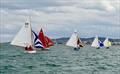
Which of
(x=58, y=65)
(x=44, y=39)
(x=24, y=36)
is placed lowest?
(x=58, y=65)

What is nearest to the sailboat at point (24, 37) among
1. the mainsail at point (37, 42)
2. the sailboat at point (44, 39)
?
the mainsail at point (37, 42)

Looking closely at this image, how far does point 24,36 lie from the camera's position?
3541 inches

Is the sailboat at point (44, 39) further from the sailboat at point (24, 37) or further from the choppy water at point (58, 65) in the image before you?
the choppy water at point (58, 65)

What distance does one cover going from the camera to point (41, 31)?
115m

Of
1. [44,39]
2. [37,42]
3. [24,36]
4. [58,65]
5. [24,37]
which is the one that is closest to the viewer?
[58,65]

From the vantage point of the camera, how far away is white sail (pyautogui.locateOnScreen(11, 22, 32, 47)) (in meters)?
88.5

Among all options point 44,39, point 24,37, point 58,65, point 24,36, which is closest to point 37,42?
point 44,39

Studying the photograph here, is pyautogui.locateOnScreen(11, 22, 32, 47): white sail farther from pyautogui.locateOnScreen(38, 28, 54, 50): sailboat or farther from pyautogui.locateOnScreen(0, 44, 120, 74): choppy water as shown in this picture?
pyautogui.locateOnScreen(38, 28, 54, 50): sailboat

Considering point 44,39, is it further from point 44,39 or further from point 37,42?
point 37,42

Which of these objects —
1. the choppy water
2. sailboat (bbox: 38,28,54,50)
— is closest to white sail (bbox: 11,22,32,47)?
the choppy water

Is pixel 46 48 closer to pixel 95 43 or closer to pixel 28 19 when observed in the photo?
pixel 28 19

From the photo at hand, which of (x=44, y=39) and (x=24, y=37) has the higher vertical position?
(x=24, y=37)

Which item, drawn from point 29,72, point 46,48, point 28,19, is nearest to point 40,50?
point 46,48

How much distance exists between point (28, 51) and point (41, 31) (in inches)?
754
